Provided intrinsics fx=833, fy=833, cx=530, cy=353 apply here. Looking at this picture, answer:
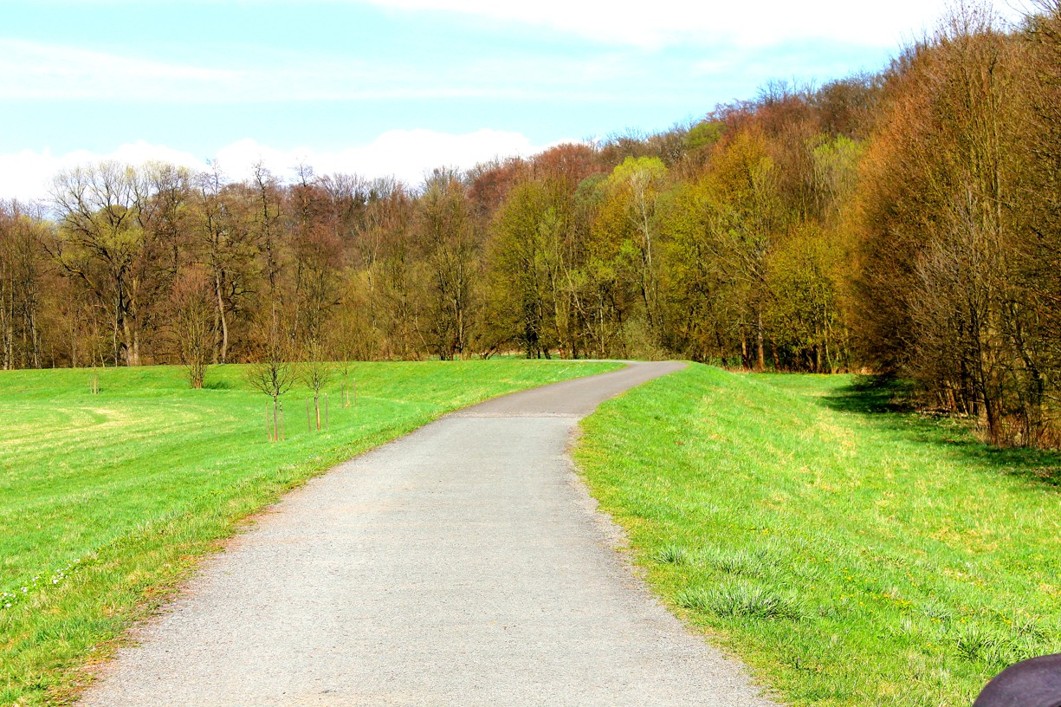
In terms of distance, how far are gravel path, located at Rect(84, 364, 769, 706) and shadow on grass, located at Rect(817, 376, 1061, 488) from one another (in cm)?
1464

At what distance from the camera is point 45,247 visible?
6638cm

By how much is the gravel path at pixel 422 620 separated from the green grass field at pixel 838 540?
51 cm

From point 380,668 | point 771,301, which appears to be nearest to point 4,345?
point 771,301

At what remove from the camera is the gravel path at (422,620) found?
4891mm

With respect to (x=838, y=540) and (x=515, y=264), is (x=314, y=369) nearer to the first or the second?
(x=838, y=540)

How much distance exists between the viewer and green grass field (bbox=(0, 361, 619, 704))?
6.01m

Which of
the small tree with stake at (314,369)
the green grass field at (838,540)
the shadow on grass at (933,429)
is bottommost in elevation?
the shadow on grass at (933,429)

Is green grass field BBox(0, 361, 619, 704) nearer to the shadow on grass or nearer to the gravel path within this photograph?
the gravel path

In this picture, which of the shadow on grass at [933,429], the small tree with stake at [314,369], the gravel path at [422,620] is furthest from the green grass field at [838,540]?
the small tree with stake at [314,369]

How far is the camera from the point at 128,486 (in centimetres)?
1698

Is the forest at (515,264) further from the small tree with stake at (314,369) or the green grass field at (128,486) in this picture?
the green grass field at (128,486)

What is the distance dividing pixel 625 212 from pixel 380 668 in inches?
2242

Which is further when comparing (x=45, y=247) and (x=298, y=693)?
(x=45, y=247)

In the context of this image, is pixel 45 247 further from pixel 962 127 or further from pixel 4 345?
pixel 962 127
